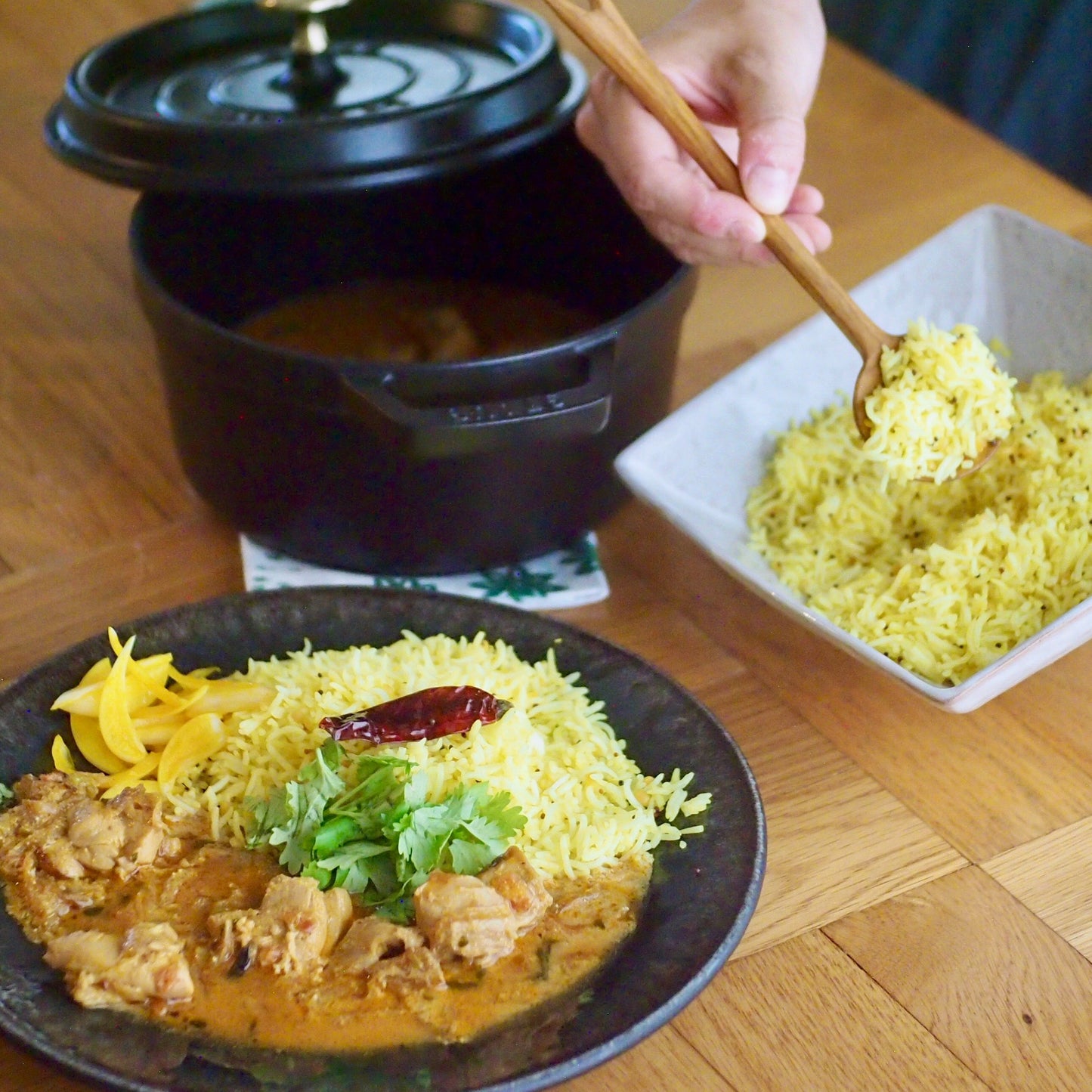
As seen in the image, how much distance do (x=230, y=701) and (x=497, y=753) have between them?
0.23m

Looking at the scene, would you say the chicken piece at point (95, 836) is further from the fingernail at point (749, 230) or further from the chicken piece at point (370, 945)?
the fingernail at point (749, 230)

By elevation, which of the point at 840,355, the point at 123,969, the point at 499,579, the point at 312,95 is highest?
the point at 312,95

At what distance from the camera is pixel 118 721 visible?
46.1 inches

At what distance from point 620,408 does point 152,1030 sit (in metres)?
0.75

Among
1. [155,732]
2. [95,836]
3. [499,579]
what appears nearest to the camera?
[95,836]

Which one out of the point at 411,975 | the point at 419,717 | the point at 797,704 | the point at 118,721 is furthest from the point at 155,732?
the point at 797,704

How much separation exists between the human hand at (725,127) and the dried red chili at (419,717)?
526mm

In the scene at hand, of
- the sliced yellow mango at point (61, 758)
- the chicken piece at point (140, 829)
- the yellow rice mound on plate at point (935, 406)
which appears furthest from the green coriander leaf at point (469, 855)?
the yellow rice mound on plate at point (935, 406)

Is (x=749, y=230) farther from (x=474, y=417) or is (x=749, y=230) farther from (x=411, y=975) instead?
(x=411, y=975)

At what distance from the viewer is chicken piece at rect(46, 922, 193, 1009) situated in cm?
97

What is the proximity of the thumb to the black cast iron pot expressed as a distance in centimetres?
12

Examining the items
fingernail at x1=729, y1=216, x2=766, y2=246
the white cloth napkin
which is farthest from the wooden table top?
fingernail at x1=729, y1=216, x2=766, y2=246

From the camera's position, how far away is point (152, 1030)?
3.15 ft

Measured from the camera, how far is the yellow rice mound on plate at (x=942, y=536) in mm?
1303
